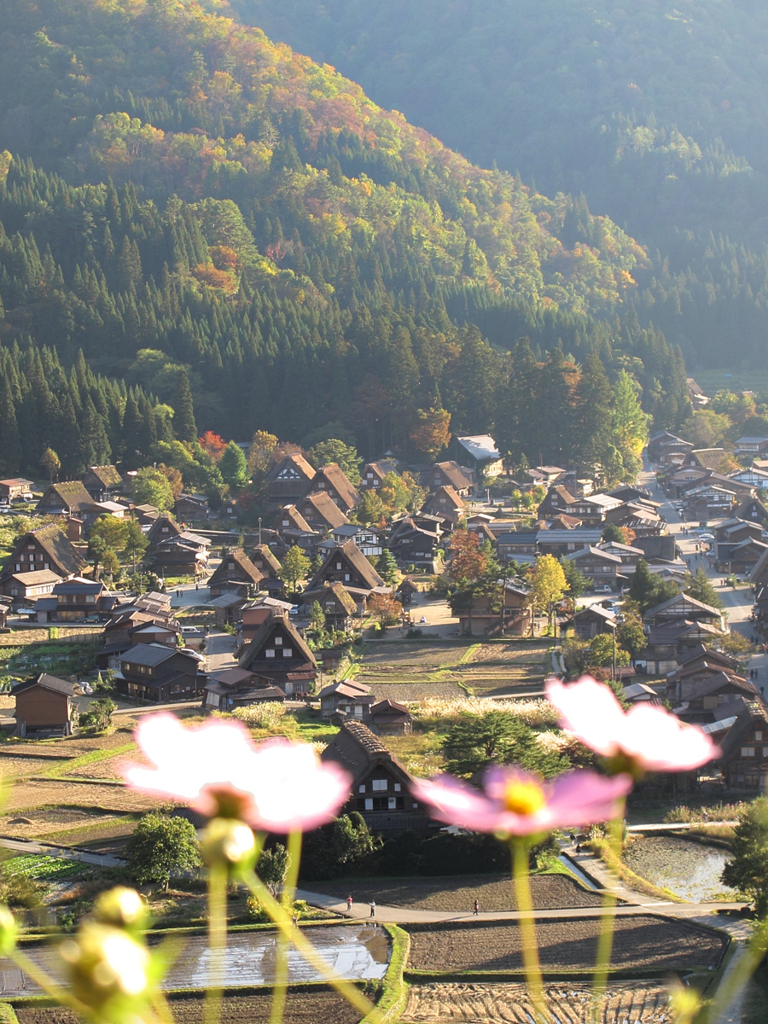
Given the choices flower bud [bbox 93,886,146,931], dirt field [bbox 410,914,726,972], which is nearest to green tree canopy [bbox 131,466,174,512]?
dirt field [bbox 410,914,726,972]

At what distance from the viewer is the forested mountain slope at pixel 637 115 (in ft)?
457

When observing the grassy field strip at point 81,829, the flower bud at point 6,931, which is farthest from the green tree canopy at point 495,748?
the flower bud at point 6,931

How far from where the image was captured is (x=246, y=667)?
107ft

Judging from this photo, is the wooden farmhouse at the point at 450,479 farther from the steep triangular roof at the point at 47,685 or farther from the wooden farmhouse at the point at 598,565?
the steep triangular roof at the point at 47,685

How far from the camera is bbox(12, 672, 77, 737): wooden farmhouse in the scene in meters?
29.0

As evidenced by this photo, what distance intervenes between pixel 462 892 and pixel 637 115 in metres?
171

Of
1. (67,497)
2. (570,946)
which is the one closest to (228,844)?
(570,946)

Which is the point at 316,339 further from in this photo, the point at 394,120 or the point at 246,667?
the point at 394,120

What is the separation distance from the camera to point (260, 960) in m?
17.0

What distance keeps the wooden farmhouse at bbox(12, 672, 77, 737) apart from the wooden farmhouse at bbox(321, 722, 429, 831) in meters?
9.84

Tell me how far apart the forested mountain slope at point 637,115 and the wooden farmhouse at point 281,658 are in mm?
87537

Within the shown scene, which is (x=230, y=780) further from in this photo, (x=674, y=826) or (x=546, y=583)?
(x=546, y=583)

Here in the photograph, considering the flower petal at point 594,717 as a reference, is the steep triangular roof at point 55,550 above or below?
below

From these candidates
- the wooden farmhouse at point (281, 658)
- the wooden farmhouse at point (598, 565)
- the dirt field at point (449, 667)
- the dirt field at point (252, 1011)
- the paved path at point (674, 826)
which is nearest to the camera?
the dirt field at point (252, 1011)
